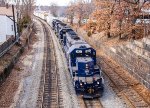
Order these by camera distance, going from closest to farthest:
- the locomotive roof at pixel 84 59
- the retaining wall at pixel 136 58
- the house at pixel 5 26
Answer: the locomotive roof at pixel 84 59 → the retaining wall at pixel 136 58 → the house at pixel 5 26

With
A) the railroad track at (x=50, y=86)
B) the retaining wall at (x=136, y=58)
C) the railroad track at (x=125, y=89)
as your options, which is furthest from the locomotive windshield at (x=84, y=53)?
the retaining wall at (x=136, y=58)

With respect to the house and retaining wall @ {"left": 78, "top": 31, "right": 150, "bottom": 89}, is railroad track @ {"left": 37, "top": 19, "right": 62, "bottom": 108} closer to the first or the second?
retaining wall @ {"left": 78, "top": 31, "right": 150, "bottom": 89}

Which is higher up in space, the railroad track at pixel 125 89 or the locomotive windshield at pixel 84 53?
the locomotive windshield at pixel 84 53

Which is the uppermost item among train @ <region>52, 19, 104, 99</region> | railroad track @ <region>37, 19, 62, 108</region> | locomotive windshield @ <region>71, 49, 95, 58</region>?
locomotive windshield @ <region>71, 49, 95, 58</region>

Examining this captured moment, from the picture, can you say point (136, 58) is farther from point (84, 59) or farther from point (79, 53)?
point (84, 59)

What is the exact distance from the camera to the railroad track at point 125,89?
72.8 feet

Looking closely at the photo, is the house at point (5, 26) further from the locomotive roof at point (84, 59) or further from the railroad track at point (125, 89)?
the locomotive roof at point (84, 59)

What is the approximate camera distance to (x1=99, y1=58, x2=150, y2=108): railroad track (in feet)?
72.8

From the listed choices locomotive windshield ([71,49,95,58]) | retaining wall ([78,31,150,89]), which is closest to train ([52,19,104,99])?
locomotive windshield ([71,49,95,58])

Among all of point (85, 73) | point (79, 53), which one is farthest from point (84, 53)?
point (85, 73)

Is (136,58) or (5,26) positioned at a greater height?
(5,26)

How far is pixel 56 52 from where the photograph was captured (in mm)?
44031

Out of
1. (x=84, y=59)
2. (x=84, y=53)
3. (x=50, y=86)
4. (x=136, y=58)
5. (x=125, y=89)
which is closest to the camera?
(x=84, y=59)

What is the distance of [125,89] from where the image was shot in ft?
84.7
